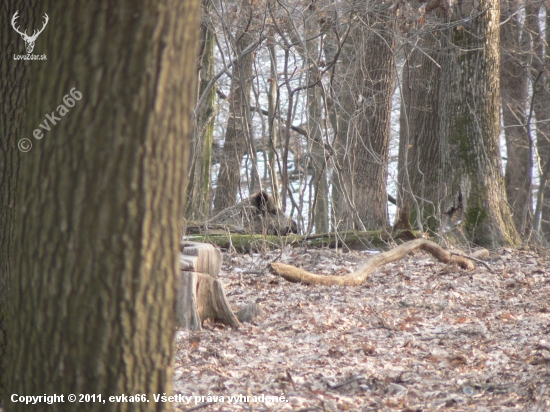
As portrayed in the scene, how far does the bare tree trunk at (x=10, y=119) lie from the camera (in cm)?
354

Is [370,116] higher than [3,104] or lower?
A: higher

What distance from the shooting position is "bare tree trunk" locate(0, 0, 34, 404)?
3545 mm

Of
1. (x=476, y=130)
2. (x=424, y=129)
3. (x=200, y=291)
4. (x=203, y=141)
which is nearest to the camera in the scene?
(x=200, y=291)

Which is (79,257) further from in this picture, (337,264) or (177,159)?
(337,264)

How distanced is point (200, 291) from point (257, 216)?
489 centimetres

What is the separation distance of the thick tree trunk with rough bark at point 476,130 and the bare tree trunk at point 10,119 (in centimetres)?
696

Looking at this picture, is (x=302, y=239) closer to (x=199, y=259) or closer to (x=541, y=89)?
(x=199, y=259)

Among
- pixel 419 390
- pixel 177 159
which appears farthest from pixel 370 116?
pixel 177 159

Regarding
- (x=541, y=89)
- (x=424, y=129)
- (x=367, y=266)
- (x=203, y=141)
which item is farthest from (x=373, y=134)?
(x=541, y=89)

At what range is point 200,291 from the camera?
508 cm

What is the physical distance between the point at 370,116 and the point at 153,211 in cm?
949

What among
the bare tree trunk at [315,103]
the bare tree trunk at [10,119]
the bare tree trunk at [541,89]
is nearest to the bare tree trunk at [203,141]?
the bare tree trunk at [315,103]

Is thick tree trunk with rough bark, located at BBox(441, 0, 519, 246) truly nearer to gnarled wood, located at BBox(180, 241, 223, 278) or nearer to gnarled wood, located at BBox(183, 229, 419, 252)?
gnarled wood, located at BBox(183, 229, 419, 252)

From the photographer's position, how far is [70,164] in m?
2.26
